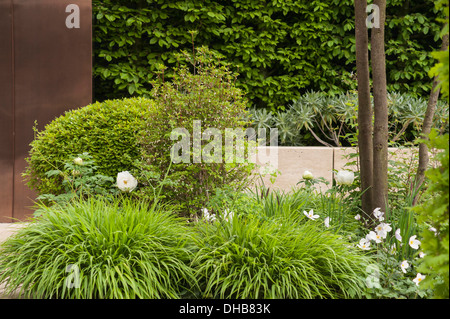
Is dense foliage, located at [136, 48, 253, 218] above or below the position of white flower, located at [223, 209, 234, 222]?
above

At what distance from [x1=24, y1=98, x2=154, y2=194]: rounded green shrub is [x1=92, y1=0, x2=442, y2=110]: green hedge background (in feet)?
5.91

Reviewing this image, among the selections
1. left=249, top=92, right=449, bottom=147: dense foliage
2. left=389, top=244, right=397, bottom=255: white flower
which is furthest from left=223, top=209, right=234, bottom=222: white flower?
left=249, top=92, right=449, bottom=147: dense foliage

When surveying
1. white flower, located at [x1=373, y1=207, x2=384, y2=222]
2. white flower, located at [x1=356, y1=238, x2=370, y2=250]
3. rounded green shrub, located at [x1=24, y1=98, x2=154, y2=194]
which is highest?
rounded green shrub, located at [x1=24, y1=98, x2=154, y2=194]

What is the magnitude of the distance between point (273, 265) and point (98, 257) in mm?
940

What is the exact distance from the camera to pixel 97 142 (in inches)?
165

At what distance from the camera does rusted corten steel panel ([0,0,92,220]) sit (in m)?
5.28

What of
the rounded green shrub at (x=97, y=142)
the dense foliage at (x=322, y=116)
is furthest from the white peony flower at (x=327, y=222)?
the dense foliage at (x=322, y=116)

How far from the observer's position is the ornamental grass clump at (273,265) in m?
2.35

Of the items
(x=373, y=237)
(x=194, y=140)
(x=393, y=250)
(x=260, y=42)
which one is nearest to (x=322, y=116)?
(x=260, y=42)

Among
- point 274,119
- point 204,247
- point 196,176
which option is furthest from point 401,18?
point 204,247

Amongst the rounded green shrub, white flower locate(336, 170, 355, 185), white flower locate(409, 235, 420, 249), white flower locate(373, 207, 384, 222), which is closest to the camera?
white flower locate(409, 235, 420, 249)

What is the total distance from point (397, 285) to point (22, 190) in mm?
4353

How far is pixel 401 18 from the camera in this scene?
6383 mm

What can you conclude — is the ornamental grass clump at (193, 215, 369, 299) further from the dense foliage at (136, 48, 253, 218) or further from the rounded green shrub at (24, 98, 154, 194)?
the rounded green shrub at (24, 98, 154, 194)
